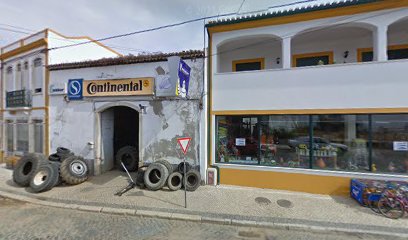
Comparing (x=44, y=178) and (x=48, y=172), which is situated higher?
(x=48, y=172)

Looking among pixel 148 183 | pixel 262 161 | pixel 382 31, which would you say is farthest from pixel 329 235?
pixel 382 31

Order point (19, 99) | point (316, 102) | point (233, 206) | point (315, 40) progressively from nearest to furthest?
point (233, 206) → point (316, 102) → point (315, 40) → point (19, 99)

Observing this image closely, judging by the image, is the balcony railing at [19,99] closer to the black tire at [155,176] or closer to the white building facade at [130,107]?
the white building facade at [130,107]

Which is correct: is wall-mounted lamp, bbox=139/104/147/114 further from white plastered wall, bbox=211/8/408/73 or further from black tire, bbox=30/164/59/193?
black tire, bbox=30/164/59/193

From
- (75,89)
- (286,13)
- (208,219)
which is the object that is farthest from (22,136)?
(286,13)

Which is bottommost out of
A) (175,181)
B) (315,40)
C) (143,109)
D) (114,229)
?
(114,229)

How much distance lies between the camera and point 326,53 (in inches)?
337

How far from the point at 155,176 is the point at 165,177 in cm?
54

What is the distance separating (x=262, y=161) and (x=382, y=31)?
19.1ft

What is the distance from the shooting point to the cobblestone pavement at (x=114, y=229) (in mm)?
4941

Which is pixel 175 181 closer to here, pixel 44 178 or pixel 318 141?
pixel 44 178

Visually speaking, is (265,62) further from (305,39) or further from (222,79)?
(222,79)

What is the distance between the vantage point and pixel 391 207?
5.83 m

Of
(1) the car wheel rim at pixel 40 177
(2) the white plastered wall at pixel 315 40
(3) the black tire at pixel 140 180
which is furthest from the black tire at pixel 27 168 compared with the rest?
(2) the white plastered wall at pixel 315 40
